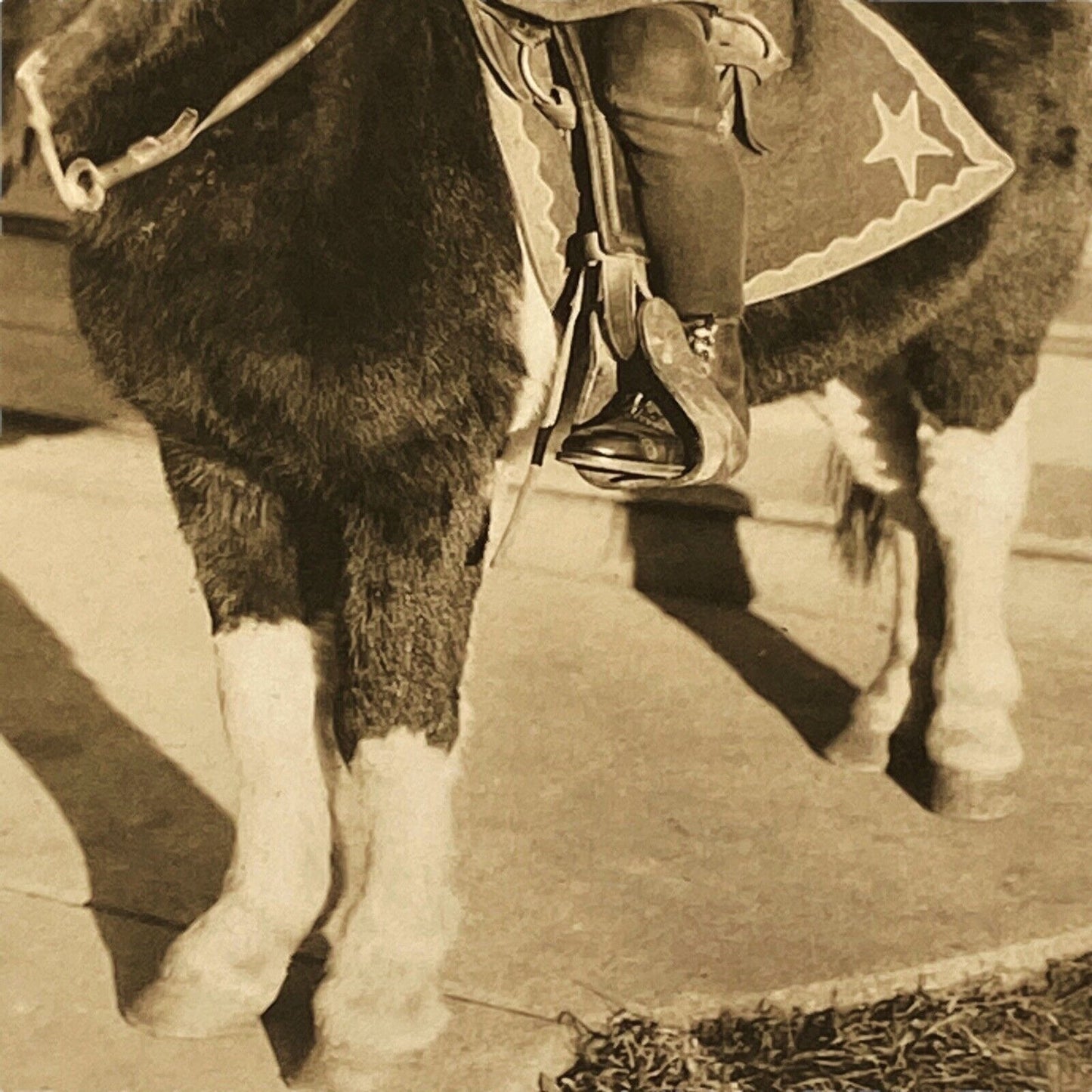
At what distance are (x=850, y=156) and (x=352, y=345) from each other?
114 centimetres

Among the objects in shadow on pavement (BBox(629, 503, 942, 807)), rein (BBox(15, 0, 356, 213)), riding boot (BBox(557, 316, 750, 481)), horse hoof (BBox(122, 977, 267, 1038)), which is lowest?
shadow on pavement (BBox(629, 503, 942, 807))

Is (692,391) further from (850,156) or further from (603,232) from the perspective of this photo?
(850,156)

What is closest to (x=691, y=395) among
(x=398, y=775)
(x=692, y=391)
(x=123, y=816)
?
(x=692, y=391)

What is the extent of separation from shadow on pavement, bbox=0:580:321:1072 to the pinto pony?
224mm

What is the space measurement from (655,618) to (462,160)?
8.46 ft

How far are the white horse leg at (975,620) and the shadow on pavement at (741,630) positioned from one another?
0.37ft

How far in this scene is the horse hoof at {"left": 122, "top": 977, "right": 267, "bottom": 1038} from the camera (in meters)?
2.94

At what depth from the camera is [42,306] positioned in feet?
19.7

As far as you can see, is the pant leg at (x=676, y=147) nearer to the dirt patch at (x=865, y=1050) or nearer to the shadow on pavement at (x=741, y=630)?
the dirt patch at (x=865, y=1050)

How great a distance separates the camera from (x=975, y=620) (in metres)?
3.89

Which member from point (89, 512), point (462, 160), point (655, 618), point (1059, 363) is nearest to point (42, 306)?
point (89, 512)

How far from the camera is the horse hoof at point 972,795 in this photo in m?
3.84

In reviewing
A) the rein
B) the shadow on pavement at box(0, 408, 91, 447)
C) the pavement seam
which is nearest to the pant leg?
the rein

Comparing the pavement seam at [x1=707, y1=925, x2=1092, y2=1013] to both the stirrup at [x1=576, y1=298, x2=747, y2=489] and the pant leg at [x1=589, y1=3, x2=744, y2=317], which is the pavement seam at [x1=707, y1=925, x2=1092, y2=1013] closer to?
the stirrup at [x1=576, y1=298, x2=747, y2=489]
